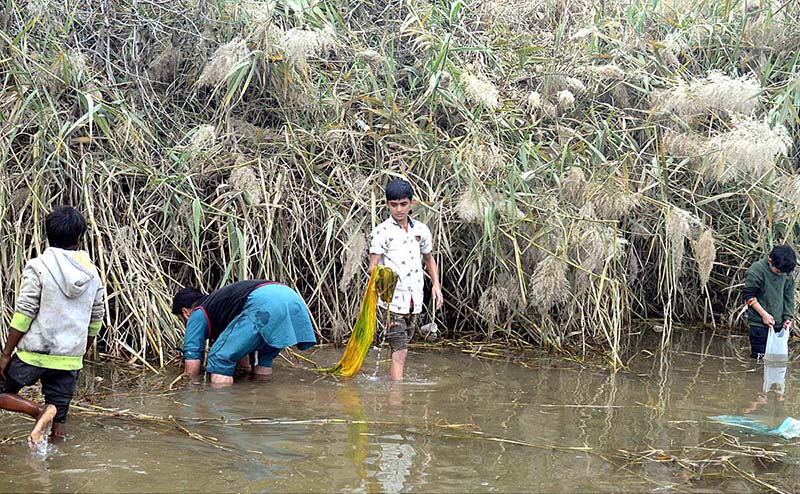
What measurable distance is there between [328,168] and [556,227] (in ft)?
5.26

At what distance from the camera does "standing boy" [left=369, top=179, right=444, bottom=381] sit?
5.25 metres

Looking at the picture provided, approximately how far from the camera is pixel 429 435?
13.6 feet

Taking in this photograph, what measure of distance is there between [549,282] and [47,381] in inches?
116

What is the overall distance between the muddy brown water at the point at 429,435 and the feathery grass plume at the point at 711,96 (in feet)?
6.06

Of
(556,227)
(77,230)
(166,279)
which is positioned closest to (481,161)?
A: (556,227)

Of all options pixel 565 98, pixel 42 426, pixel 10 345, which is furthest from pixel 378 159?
pixel 42 426

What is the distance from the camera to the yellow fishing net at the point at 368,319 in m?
5.24

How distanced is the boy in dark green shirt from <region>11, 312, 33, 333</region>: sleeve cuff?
14.8 feet

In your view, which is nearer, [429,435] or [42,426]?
[42,426]

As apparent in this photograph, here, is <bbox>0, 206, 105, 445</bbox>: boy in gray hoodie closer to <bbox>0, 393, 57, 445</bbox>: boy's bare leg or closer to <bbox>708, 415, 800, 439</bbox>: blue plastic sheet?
<bbox>0, 393, 57, 445</bbox>: boy's bare leg

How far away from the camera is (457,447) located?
157 inches

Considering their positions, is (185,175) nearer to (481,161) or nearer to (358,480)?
(481,161)

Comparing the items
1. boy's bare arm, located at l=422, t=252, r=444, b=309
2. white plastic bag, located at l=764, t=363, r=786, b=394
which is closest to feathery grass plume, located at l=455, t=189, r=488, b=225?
→ boy's bare arm, located at l=422, t=252, r=444, b=309

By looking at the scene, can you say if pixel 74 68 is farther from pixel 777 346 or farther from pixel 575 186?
pixel 777 346
